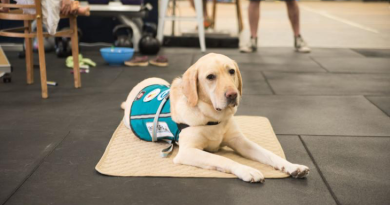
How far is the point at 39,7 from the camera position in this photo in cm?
363

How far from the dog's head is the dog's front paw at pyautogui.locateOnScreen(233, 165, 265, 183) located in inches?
12.6

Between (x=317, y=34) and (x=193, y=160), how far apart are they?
6682mm

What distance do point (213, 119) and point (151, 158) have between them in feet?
1.38

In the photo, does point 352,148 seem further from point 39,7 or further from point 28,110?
point 39,7

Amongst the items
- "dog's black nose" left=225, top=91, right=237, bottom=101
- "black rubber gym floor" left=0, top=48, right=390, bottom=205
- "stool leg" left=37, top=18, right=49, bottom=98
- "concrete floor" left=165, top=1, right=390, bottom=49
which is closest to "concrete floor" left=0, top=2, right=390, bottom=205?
"black rubber gym floor" left=0, top=48, right=390, bottom=205

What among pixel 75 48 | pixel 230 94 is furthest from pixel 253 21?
pixel 230 94

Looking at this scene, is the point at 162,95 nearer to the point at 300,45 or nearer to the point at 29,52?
the point at 29,52

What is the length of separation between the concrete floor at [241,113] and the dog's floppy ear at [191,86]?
42cm


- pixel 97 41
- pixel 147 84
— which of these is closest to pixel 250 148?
pixel 147 84

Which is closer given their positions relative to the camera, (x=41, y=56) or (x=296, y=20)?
(x=41, y=56)

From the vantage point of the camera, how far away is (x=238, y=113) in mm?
3396

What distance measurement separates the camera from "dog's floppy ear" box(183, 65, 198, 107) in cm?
230

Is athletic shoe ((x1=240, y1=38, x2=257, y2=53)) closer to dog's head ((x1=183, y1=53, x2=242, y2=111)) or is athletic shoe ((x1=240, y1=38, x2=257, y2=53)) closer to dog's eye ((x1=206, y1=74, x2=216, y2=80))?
dog's head ((x1=183, y1=53, x2=242, y2=111))

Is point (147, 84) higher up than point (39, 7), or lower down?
lower down
